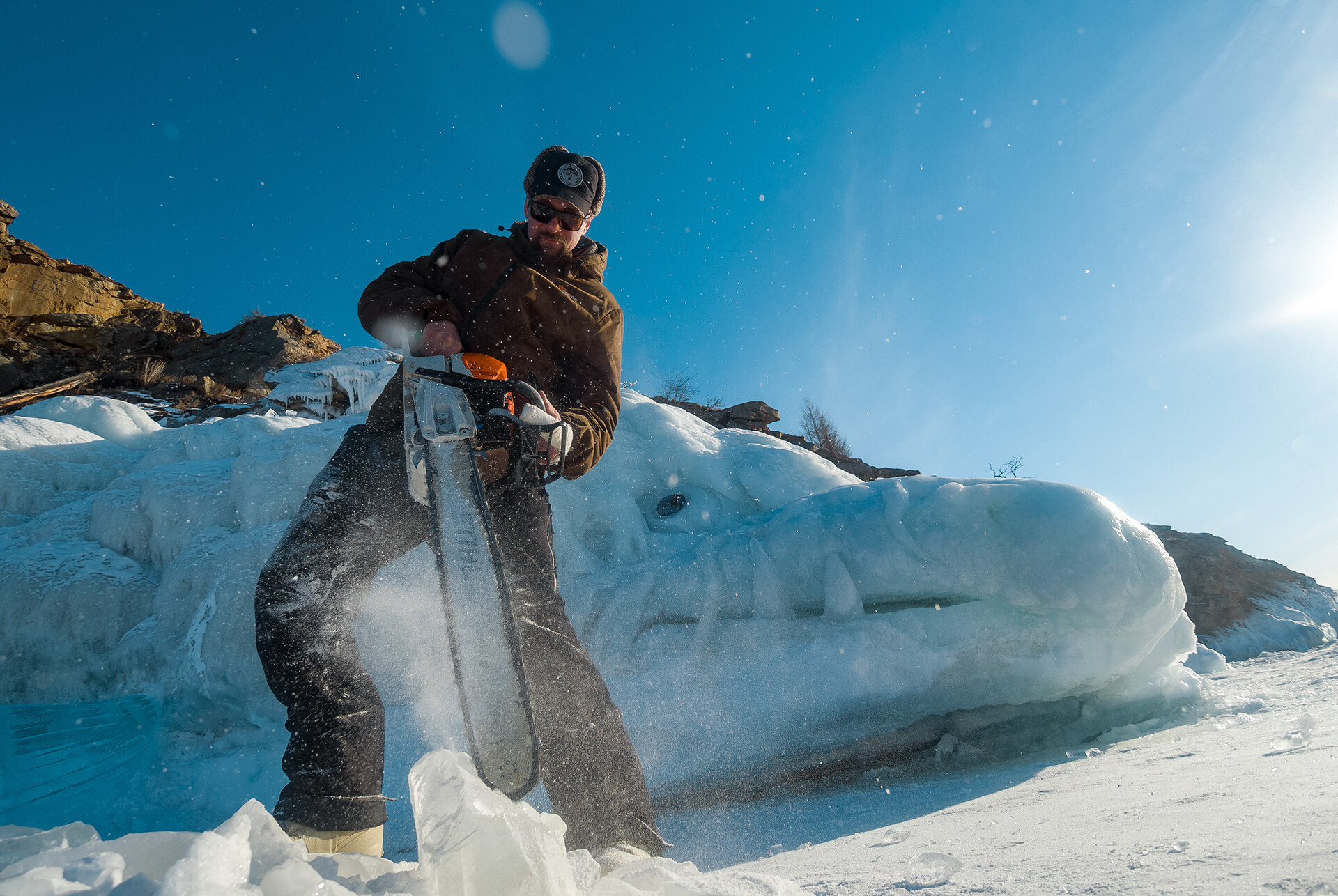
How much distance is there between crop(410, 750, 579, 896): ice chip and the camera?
0.60m

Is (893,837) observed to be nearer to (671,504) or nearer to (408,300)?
(408,300)

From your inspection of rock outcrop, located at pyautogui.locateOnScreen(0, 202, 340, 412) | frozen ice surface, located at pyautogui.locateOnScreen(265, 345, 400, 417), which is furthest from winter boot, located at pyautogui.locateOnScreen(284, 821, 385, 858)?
rock outcrop, located at pyautogui.locateOnScreen(0, 202, 340, 412)

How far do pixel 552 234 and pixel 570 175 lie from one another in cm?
16

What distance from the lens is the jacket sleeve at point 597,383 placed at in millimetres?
1391

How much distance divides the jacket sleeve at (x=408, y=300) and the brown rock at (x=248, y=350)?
7.78 metres

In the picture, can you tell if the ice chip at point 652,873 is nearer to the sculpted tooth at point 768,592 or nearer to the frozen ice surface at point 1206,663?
the sculpted tooth at point 768,592

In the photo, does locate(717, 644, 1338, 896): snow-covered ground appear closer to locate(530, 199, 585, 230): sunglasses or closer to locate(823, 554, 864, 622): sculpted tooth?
Result: locate(823, 554, 864, 622): sculpted tooth

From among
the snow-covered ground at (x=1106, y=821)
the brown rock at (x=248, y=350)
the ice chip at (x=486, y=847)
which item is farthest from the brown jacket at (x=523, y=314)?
the brown rock at (x=248, y=350)

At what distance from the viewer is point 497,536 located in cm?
122

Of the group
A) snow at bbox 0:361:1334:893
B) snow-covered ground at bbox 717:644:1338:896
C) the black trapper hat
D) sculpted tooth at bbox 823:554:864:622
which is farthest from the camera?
sculpted tooth at bbox 823:554:864:622

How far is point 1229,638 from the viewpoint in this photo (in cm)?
719

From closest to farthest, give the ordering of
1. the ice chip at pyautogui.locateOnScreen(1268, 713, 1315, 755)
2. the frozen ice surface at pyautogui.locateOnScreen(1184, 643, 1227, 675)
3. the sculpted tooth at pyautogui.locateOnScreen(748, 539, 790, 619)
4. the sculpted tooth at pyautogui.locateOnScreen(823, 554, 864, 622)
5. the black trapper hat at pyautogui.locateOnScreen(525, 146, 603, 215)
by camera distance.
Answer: the ice chip at pyautogui.locateOnScreen(1268, 713, 1315, 755), the black trapper hat at pyautogui.locateOnScreen(525, 146, 603, 215), the sculpted tooth at pyautogui.locateOnScreen(823, 554, 864, 622), the sculpted tooth at pyautogui.locateOnScreen(748, 539, 790, 619), the frozen ice surface at pyautogui.locateOnScreen(1184, 643, 1227, 675)

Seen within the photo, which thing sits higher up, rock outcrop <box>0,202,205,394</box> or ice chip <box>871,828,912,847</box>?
rock outcrop <box>0,202,205,394</box>

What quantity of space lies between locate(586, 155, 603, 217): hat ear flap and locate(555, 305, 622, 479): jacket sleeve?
28cm
